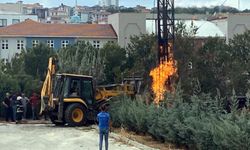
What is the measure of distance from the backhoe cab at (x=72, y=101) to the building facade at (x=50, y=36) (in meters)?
→ 68.4

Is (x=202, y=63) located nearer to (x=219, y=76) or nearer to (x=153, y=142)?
(x=219, y=76)

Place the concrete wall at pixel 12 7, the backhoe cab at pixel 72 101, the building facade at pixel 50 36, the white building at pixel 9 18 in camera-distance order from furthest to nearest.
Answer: the concrete wall at pixel 12 7 → the white building at pixel 9 18 → the building facade at pixel 50 36 → the backhoe cab at pixel 72 101

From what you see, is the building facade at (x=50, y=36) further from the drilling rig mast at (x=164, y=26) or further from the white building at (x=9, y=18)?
the drilling rig mast at (x=164, y=26)

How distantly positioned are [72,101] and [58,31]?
7323 cm

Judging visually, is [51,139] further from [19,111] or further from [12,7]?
[12,7]

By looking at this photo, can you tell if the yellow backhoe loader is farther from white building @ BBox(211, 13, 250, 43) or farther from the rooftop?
white building @ BBox(211, 13, 250, 43)

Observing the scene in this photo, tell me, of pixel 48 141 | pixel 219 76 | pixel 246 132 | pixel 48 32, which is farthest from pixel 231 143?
pixel 48 32

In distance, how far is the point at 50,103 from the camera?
33.6 m

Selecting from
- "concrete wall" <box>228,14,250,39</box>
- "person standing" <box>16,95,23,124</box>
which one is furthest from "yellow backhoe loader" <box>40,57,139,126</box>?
"concrete wall" <box>228,14,250,39</box>

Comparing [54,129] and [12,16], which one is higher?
[12,16]

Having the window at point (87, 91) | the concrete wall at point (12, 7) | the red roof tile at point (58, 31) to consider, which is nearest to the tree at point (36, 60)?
the red roof tile at point (58, 31)

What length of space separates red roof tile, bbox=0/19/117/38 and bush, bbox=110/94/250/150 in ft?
254

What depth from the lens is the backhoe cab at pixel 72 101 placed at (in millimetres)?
32906

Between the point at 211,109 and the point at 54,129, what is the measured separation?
12009 mm
